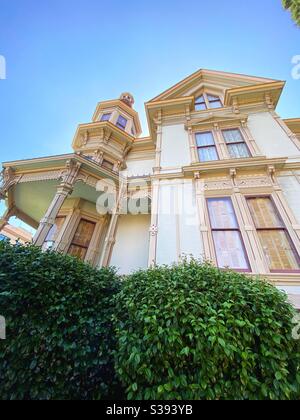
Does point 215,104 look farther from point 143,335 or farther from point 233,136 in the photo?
point 143,335

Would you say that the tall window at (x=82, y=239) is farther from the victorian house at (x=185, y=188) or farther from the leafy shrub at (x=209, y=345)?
the leafy shrub at (x=209, y=345)

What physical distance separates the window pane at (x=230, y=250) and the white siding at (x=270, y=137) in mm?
3538

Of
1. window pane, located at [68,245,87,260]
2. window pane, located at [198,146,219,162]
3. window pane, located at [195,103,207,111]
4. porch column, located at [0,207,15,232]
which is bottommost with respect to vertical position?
Result: window pane, located at [68,245,87,260]

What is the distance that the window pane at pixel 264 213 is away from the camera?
523 centimetres

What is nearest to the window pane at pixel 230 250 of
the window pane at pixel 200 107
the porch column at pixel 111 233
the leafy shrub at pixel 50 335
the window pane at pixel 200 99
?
the leafy shrub at pixel 50 335

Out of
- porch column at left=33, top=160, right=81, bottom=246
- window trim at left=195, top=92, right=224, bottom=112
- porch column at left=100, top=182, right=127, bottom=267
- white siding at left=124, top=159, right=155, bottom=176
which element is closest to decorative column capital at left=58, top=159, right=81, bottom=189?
porch column at left=33, top=160, right=81, bottom=246

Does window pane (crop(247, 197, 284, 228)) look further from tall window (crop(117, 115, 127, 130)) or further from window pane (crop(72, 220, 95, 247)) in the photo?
tall window (crop(117, 115, 127, 130))

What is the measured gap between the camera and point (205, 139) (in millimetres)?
7805

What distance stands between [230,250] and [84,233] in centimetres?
550

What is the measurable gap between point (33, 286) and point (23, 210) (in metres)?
7.00

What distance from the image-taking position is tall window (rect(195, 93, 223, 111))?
30.8ft

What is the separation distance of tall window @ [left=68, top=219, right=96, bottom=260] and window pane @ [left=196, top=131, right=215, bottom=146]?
18.4ft

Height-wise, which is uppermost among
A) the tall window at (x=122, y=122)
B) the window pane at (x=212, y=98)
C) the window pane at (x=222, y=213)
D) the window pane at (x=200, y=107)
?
the tall window at (x=122, y=122)
